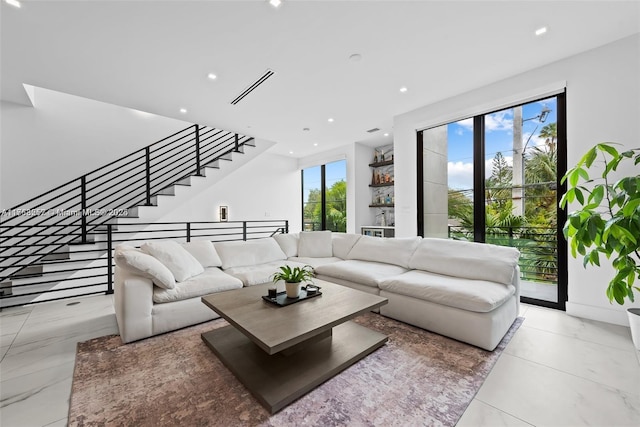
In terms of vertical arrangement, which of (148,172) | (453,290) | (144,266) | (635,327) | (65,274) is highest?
(148,172)

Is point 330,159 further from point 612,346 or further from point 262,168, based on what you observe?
point 612,346

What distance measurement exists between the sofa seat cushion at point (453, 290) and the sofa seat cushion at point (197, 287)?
5.49 feet

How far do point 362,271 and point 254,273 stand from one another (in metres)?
1.31

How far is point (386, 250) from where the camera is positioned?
11.4 ft

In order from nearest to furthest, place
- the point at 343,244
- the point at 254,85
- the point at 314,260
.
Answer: the point at 254,85, the point at 314,260, the point at 343,244

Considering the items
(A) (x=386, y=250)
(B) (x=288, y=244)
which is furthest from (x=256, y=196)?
(A) (x=386, y=250)

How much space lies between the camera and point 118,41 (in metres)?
2.44

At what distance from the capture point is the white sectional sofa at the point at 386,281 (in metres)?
2.19

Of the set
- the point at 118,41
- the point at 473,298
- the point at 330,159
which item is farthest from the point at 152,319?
the point at 330,159

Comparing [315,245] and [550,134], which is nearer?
[550,134]

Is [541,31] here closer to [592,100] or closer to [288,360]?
[592,100]

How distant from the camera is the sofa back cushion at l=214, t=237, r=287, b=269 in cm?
349

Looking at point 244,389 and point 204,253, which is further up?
point 204,253

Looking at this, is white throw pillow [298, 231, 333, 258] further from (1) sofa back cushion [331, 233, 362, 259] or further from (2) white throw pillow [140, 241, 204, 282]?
(2) white throw pillow [140, 241, 204, 282]
